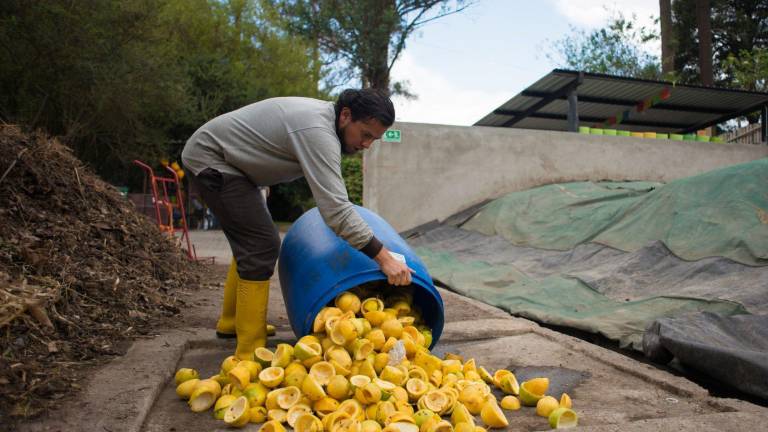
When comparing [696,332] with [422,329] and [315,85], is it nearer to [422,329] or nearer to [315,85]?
[422,329]

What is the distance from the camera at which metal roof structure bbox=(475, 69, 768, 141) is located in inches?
477

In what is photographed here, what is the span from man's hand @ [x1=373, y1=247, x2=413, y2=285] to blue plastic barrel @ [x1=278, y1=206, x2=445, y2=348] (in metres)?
0.12

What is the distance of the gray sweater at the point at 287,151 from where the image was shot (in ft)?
9.05

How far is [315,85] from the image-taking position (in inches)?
949

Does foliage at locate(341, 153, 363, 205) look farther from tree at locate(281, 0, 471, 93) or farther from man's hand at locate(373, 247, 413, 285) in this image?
man's hand at locate(373, 247, 413, 285)

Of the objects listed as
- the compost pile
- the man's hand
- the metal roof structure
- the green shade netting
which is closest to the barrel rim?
the man's hand

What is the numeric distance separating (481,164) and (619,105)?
5487 mm

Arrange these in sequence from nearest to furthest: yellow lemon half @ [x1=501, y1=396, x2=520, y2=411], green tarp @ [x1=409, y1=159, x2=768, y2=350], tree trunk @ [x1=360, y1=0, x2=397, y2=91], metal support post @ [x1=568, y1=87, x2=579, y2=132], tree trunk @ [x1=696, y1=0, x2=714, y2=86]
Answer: yellow lemon half @ [x1=501, y1=396, x2=520, y2=411] < green tarp @ [x1=409, y1=159, x2=768, y2=350] < metal support post @ [x1=568, y1=87, x2=579, y2=132] < tree trunk @ [x1=696, y1=0, x2=714, y2=86] < tree trunk @ [x1=360, y1=0, x2=397, y2=91]

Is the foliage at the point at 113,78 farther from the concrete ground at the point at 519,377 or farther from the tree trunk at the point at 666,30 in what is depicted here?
the tree trunk at the point at 666,30

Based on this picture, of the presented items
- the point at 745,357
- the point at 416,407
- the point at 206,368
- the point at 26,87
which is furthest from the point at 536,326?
the point at 26,87

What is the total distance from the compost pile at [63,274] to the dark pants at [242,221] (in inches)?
Answer: 35.0

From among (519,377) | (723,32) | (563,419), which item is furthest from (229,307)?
(723,32)

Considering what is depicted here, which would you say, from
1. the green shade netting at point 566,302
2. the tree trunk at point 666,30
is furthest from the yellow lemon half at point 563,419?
the tree trunk at point 666,30

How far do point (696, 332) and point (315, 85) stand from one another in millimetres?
22149
